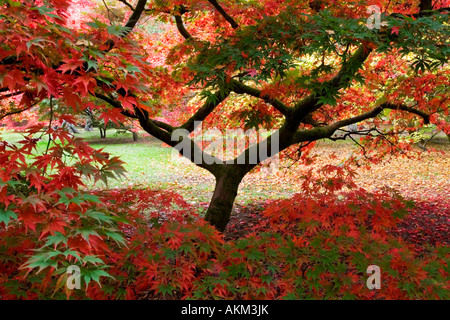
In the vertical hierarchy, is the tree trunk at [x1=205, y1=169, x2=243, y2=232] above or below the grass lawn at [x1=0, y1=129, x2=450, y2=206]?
below

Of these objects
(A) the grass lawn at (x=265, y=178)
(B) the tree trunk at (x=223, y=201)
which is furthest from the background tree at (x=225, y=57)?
(A) the grass lawn at (x=265, y=178)

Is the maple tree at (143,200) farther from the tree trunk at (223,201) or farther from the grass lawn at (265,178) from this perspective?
the grass lawn at (265,178)

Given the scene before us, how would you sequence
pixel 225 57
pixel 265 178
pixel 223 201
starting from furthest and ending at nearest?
1. pixel 265 178
2. pixel 223 201
3. pixel 225 57

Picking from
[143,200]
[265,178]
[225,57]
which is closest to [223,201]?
[143,200]

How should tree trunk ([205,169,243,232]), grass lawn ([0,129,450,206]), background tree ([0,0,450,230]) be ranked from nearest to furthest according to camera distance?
background tree ([0,0,450,230]) → tree trunk ([205,169,243,232]) → grass lawn ([0,129,450,206])

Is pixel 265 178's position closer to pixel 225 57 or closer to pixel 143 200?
pixel 143 200

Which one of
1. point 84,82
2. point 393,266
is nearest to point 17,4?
point 84,82

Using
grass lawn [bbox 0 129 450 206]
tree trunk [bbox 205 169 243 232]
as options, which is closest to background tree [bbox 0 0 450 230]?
tree trunk [bbox 205 169 243 232]

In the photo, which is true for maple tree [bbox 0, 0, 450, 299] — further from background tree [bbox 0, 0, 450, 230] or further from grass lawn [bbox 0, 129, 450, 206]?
grass lawn [bbox 0, 129, 450, 206]

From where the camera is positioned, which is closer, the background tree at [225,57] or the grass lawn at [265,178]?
the background tree at [225,57]

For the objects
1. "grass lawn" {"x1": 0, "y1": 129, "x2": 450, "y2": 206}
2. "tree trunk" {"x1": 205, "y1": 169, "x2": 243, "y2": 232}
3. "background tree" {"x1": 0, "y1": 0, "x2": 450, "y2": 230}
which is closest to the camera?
"background tree" {"x1": 0, "y1": 0, "x2": 450, "y2": 230}
